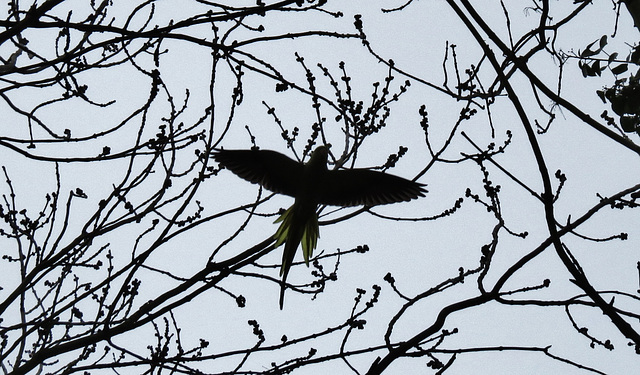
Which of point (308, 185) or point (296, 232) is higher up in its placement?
point (308, 185)

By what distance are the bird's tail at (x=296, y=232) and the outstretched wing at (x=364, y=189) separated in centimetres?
25

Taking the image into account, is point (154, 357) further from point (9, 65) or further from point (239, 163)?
point (239, 163)

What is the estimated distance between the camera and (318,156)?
5273mm

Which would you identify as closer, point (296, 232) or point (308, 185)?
point (296, 232)

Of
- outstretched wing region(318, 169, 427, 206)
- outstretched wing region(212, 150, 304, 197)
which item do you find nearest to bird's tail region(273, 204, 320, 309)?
outstretched wing region(318, 169, 427, 206)

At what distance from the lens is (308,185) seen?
5.41m

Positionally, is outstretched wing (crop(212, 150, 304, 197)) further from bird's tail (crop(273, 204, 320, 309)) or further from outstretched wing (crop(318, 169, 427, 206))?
bird's tail (crop(273, 204, 320, 309))

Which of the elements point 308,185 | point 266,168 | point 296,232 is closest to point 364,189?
point 308,185

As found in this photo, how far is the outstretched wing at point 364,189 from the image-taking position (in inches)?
213

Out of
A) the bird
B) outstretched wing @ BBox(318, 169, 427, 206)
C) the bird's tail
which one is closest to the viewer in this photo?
the bird's tail

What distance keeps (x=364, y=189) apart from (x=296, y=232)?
921 millimetres

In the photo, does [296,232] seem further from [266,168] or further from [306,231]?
[266,168]

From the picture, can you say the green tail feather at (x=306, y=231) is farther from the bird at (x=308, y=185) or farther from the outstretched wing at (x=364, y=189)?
the outstretched wing at (x=364, y=189)

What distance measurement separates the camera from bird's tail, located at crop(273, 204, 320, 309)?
15.9 ft
